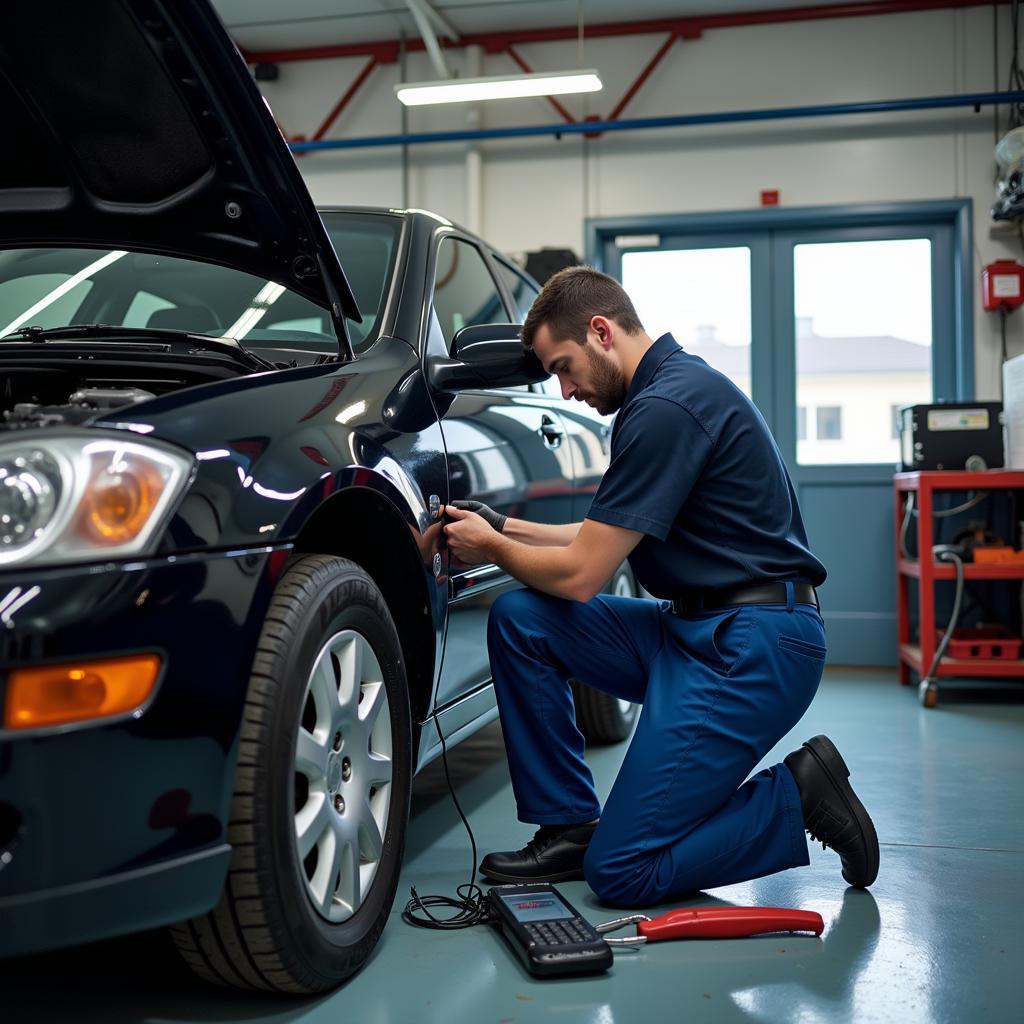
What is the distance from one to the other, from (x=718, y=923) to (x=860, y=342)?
475cm

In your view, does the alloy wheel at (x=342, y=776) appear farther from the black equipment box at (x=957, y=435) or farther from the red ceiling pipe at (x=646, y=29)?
the red ceiling pipe at (x=646, y=29)

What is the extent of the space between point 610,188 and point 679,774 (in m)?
4.78

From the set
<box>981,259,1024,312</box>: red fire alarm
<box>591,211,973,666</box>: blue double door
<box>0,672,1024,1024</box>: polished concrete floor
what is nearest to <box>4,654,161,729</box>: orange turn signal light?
<box>0,672,1024,1024</box>: polished concrete floor

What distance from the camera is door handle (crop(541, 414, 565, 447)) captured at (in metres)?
2.91

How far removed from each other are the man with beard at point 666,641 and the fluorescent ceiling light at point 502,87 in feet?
11.4

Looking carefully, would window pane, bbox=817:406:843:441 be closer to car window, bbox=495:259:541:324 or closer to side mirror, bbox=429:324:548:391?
car window, bbox=495:259:541:324

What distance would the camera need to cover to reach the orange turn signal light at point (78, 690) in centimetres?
119

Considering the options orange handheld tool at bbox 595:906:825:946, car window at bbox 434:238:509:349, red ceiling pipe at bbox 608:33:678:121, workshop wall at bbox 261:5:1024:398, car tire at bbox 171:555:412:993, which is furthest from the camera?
red ceiling pipe at bbox 608:33:678:121

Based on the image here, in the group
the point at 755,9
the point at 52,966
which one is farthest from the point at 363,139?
the point at 52,966

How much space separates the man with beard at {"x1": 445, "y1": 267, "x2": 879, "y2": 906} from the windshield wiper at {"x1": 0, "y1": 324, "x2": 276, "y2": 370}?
19.0 inches

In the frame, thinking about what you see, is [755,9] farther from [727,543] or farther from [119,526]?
[119,526]

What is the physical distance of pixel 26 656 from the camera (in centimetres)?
119

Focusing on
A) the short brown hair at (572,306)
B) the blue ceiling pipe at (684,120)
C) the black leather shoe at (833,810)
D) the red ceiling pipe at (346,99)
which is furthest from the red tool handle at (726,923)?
the red ceiling pipe at (346,99)

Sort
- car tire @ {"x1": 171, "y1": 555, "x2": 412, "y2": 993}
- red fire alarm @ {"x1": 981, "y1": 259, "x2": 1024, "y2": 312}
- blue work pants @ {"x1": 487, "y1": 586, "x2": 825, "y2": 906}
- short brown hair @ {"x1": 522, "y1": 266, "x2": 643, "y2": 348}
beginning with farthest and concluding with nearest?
red fire alarm @ {"x1": 981, "y1": 259, "x2": 1024, "y2": 312} < short brown hair @ {"x1": 522, "y1": 266, "x2": 643, "y2": 348} < blue work pants @ {"x1": 487, "y1": 586, "x2": 825, "y2": 906} < car tire @ {"x1": 171, "y1": 555, "x2": 412, "y2": 993}
